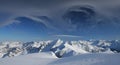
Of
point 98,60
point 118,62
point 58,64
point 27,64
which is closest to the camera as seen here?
point 118,62

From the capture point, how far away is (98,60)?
85.8ft

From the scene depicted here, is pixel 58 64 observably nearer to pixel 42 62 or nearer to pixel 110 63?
pixel 42 62

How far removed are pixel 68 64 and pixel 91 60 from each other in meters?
3.01

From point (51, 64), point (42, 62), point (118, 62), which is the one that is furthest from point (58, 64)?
point (118, 62)

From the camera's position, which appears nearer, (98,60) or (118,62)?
(118,62)

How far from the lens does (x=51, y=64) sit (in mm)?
30406

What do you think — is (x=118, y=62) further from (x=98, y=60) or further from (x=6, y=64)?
(x=6, y=64)

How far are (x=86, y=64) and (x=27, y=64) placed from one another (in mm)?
10148

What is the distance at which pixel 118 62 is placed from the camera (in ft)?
79.0

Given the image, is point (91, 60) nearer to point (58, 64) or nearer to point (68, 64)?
point (68, 64)

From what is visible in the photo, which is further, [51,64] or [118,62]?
[51,64]

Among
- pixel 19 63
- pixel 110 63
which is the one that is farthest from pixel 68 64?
pixel 19 63

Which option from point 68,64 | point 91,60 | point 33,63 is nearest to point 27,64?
point 33,63

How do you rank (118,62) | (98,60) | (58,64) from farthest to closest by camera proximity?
(58,64) → (98,60) → (118,62)
